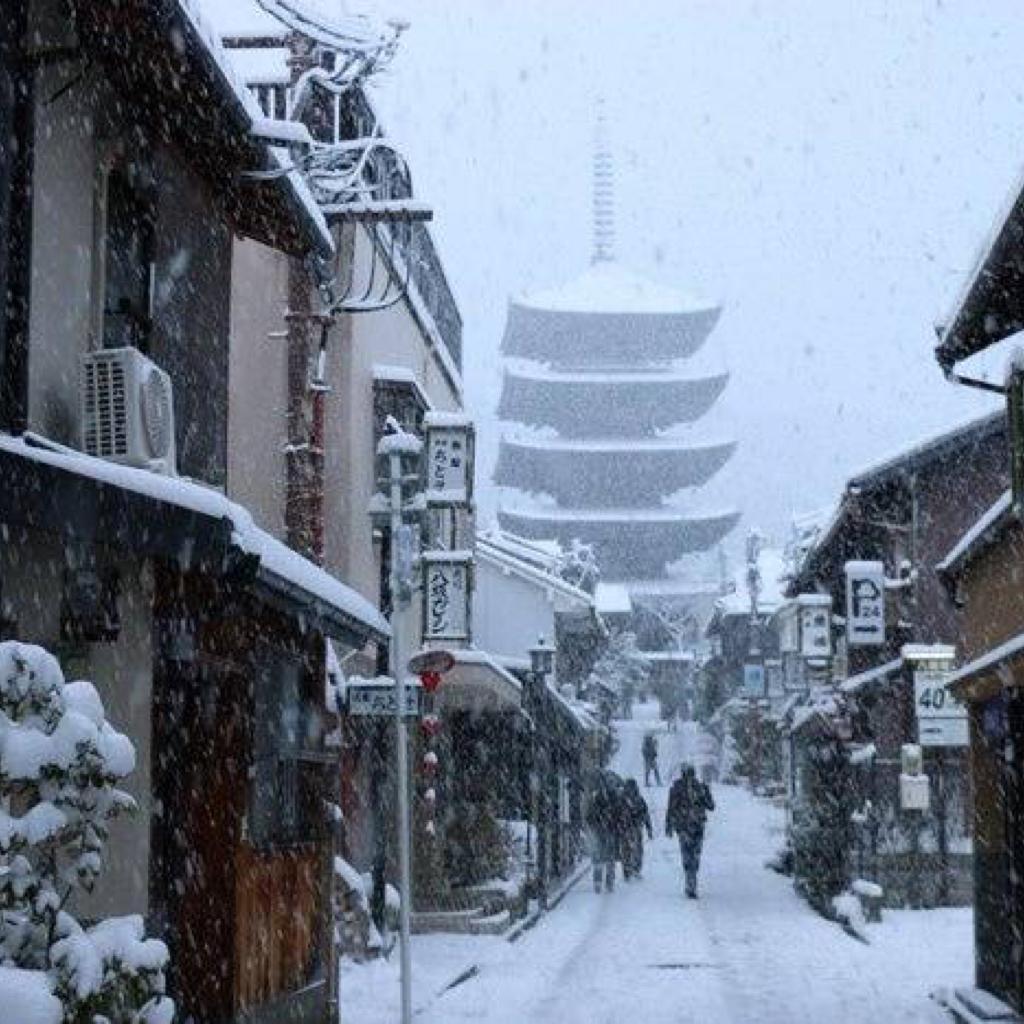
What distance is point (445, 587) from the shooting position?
21.9 metres

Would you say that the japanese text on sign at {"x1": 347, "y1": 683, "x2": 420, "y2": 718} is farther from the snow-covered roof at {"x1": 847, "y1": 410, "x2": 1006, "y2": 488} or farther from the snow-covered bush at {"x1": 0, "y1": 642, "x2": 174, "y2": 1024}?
the snow-covered roof at {"x1": 847, "y1": 410, "x2": 1006, "y2": 488}

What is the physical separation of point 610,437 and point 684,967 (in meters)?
67.2

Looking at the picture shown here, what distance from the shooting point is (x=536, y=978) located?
1712 centimetres

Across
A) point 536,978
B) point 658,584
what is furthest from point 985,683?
point 658,584

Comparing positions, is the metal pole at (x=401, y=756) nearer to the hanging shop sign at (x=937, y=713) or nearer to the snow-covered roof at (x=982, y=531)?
the snow-covered roof at (x=982, y=531)

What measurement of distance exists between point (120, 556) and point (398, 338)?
16.5 metres

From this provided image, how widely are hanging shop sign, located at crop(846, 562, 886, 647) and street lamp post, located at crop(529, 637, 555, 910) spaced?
473cm

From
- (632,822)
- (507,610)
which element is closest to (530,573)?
(507,610)

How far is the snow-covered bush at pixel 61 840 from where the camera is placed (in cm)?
568

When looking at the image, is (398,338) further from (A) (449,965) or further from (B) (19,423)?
(B) (19,423)

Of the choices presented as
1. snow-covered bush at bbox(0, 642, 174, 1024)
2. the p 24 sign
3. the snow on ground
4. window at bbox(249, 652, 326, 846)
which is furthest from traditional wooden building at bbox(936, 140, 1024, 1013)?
the p 24 sign

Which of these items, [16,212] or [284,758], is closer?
[16,212]

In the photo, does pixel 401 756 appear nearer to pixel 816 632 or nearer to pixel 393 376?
pixel 393 376

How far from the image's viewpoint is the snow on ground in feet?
47.8
